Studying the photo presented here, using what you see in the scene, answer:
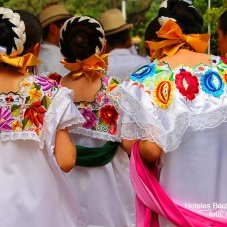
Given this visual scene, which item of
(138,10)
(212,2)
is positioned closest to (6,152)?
(212,2)

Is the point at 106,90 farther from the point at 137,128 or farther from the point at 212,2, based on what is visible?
the point at 212,2

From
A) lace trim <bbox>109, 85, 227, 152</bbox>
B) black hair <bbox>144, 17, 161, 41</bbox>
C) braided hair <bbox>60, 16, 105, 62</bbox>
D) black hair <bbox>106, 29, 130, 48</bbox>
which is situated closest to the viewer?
lace trim <bbox>109, 85, 227, 152</bbox>

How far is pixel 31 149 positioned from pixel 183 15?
793 millimetres

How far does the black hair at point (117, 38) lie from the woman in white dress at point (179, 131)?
2.25 metres

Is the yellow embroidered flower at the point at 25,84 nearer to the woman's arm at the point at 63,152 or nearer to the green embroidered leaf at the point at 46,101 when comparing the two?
the green embroidered leaf at the point at 46,101

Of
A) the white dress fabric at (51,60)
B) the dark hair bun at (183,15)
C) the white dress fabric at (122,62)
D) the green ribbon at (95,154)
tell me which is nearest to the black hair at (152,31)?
the dark hair bun at (183,15)

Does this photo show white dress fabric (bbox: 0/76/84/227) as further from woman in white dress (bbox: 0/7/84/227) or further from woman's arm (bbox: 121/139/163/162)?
woman's arm (bbox: 121/139/163/162)

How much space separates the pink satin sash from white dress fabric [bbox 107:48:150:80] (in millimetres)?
1876

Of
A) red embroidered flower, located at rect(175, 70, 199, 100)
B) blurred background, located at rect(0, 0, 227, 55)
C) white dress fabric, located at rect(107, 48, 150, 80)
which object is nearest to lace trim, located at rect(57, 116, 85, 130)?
red embroidered flower, located at rect(175, 70, 199, 100)

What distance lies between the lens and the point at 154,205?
7.29 ft

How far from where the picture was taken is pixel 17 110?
2371 millimetres

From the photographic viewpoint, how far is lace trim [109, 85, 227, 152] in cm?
218

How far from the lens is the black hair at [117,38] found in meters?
4.58

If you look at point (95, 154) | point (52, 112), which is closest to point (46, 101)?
point (52, 112)
